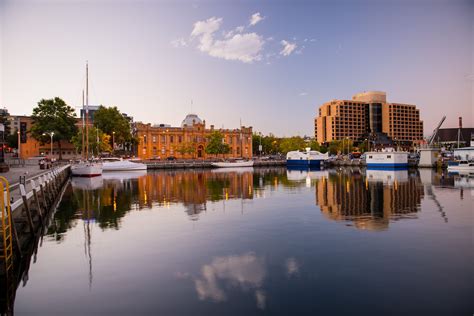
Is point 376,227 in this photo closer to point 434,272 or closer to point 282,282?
point 434,272

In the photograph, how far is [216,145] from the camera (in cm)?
11488

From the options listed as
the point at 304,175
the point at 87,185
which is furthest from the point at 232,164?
the point at 87,185

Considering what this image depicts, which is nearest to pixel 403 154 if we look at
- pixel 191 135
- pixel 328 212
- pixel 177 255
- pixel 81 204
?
pixel 191 135

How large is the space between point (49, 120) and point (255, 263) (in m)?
94.1

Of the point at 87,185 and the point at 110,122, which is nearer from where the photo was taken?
the point at 87,185

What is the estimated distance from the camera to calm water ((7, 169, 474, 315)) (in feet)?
33.7

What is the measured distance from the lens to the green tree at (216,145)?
377 ft

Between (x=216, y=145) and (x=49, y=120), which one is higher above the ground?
(x=49, y=120)

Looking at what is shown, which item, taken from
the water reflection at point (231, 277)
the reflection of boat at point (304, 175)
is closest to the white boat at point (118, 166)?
the reflection of boat at point (304, 175)

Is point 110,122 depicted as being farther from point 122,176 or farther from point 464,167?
point 464,167

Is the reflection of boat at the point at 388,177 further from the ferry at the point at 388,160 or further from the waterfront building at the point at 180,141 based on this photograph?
the waterfront building at the point at 180,141

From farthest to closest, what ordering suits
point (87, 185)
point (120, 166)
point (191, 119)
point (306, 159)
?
point (191, 119), point (306, 159), point (120, 166), point (87, 185)

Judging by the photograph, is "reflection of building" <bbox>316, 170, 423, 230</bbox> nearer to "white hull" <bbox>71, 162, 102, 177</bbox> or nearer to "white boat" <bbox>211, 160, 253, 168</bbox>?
"white hull" <bbox>71, 162, 102, 177</bbox>

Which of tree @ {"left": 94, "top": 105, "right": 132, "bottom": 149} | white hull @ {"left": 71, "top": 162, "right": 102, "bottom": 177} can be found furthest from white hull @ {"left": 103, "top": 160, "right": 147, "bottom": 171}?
tree @ {"left": 94, "top": 105, "right": 132, "bottom": 149}
